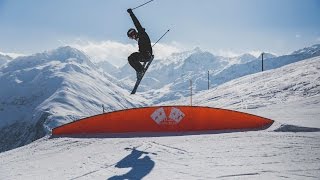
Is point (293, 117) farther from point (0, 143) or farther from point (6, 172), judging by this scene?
point (0, 143)

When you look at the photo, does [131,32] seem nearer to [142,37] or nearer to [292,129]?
[142,37]

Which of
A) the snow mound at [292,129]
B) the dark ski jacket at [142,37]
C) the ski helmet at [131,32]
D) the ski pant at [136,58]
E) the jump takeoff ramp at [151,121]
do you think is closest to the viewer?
the snow mound at [292,129]

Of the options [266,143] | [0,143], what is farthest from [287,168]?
[0,143]

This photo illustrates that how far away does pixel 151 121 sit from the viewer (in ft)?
35.5

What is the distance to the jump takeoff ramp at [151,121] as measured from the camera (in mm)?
10617

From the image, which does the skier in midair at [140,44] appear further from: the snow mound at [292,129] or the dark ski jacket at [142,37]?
the snow mound at [292,129]

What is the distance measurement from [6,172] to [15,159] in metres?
1.48

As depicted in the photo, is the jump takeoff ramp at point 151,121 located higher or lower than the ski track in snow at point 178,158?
higher

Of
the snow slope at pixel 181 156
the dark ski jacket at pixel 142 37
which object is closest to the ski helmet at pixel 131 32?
the dark ski jacket at pixel 142 37

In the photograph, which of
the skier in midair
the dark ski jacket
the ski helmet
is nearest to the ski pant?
the skier in midair

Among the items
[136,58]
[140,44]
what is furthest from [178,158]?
[136,58]

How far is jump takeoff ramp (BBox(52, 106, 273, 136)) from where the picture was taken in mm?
10617

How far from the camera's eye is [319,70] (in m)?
25.2

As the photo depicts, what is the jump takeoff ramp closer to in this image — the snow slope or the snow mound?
the snow slope
